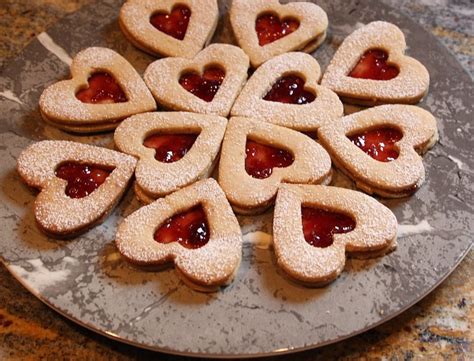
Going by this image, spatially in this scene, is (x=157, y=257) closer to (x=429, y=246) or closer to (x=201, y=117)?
(x=201, y=117)

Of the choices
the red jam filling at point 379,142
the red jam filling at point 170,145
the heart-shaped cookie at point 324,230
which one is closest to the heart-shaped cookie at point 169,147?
the red jam filling at point 170,145

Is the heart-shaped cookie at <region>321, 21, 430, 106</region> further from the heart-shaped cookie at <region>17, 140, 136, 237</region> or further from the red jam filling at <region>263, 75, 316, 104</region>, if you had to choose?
the heart-shaped cookie at <region>17, 140, 136, 237</region>

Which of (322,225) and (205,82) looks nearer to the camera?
(322,225)

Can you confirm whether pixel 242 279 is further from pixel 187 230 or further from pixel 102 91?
pixel 102 91

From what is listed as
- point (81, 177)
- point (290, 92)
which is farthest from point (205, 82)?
point (81, 177)

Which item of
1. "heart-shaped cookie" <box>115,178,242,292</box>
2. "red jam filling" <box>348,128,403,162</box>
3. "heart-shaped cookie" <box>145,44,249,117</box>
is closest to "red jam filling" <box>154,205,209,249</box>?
"heart-shaped cookie" <box>115,178,242,292</box>

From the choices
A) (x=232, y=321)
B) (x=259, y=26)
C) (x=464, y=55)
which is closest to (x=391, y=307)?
(x=232, y=321)
